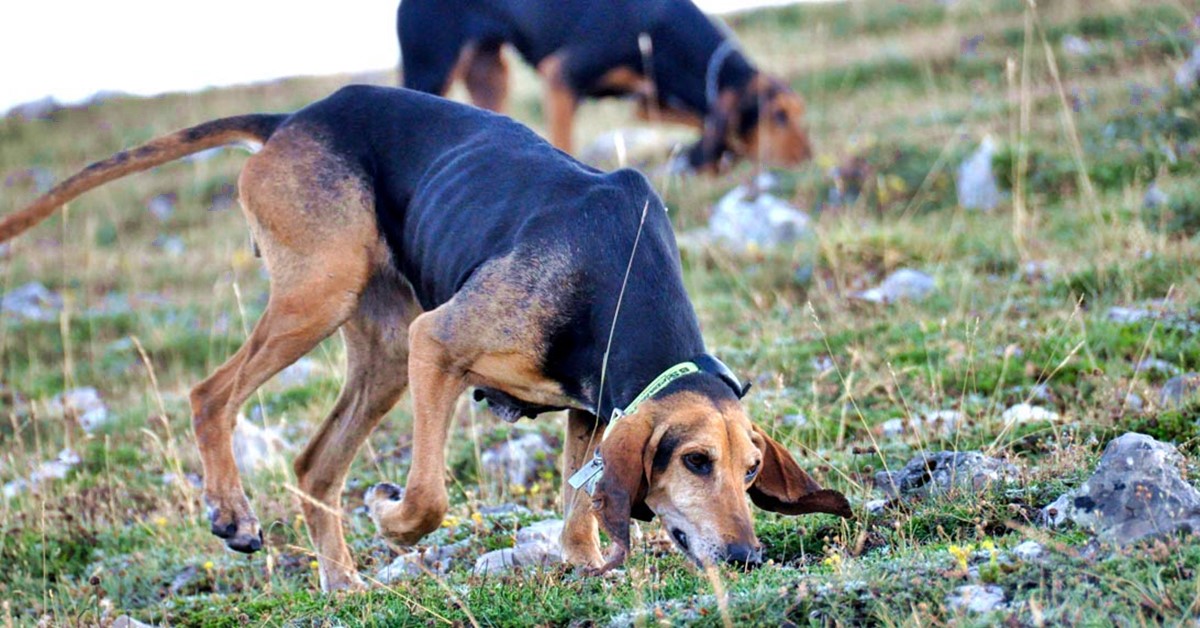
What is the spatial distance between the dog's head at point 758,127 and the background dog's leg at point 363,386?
669 centimetres

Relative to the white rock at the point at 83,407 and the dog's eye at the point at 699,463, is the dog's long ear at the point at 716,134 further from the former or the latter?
the dog's eye at the point at 699,463

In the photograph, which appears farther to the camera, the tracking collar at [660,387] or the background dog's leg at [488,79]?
the background dog's leg at [488,79]

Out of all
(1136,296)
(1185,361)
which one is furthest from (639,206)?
(1136,296)

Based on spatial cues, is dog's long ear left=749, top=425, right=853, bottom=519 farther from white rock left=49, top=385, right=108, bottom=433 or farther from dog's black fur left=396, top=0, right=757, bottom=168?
dog's black fur left=396, top=0, right=757, bottom=168

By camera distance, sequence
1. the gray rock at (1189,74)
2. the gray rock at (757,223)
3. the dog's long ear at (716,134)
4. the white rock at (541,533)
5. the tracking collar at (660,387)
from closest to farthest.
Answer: the tracking collar at (660,387), the white rock at (541,533), the gray rock at (757,223), the gray rock at (1189,74), the dog's long ear at (716,134)

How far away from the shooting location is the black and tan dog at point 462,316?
4.75 meters

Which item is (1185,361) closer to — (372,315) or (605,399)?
(605,399)

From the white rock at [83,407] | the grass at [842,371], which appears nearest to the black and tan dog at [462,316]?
the grass at [842,371]

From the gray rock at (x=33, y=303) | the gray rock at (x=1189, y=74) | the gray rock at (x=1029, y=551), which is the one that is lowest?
the gray rock at (x=33, y=303)

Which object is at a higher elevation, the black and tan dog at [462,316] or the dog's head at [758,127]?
the black and tan dog at [462,316]

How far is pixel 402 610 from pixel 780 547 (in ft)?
4.92

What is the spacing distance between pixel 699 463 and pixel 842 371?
3.14 metres

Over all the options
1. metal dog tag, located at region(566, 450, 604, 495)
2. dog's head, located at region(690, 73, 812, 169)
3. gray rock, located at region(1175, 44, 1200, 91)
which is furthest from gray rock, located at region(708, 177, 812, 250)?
metal dog tag, located at region(566, 450, 604, 495)

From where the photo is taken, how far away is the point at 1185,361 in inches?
282
